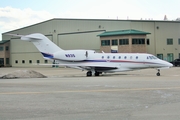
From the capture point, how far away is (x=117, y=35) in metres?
61.4

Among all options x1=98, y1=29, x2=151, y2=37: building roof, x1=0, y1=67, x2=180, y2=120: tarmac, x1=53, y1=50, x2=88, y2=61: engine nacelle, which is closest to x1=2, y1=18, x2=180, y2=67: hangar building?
x1=98, y1=29, x2=151, y2=37: building roof

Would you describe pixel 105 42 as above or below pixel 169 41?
below

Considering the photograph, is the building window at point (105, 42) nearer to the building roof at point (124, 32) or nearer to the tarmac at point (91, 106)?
the building roof at point (124, 32)

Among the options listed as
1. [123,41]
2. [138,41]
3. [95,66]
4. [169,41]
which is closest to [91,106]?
[95,66]

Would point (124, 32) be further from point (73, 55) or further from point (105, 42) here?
point (73, 55)

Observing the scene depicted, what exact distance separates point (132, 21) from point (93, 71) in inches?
1173

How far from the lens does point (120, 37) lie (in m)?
61.3

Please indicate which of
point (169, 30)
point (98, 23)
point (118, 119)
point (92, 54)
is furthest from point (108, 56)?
point (169, 30)

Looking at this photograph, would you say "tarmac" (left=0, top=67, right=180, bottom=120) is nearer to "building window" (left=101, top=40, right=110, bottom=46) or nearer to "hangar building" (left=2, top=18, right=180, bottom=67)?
"hangar building" (left=2, top=18, right=180, bottom=67)

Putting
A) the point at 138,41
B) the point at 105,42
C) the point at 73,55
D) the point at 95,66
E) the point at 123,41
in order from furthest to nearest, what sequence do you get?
the point at 105,42 → the point at 123,41 → the point at 138,41 → the point at 73,55 → the point at 95,66

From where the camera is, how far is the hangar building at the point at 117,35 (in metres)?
61.1

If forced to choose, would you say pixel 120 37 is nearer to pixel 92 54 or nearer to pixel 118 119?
pixel 92 54

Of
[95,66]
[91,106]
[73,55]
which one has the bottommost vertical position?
[91,106]

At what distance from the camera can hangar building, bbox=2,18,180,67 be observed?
61062mm
